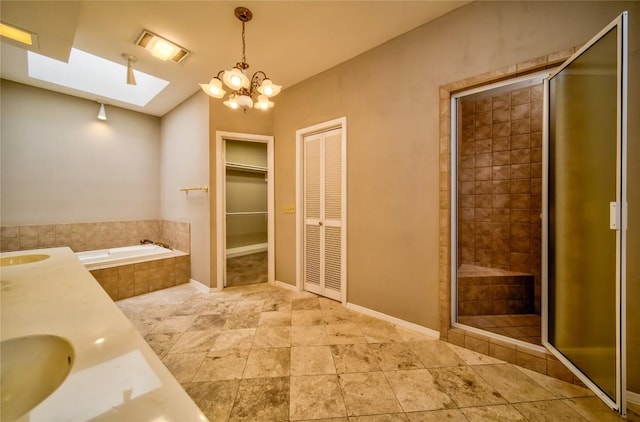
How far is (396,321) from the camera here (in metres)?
2.23

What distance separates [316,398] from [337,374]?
239 mm

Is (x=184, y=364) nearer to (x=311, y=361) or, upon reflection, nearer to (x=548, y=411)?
(x=311, y=361)

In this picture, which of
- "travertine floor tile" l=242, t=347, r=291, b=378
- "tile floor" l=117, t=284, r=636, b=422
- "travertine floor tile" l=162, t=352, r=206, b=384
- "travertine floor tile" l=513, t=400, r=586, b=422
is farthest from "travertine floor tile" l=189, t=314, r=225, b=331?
"travertine floor tile" l=513, t=400, r=586, b=422

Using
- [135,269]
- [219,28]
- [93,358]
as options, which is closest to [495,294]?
[93,358]

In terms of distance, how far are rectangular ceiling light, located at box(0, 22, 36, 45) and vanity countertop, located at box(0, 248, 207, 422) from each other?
7.38 feet

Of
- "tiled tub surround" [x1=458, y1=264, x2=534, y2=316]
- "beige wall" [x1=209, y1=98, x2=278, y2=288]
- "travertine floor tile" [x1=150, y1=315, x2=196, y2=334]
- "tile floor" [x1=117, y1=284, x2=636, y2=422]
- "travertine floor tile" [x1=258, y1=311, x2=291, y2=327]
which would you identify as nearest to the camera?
"tile floor" [x1=117, y1=284, x2=636, y2=422]

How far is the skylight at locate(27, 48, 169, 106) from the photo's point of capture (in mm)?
2895

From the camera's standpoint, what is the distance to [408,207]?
2.16 m

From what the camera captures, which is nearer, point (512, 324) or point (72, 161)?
point (512, 324)

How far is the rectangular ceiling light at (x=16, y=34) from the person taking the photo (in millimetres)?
1875

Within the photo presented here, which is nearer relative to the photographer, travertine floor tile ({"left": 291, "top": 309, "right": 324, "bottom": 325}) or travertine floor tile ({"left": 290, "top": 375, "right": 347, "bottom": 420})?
travertine floor tile ({"left": 290, "top": 375, "right": 347, "bottom": 420})

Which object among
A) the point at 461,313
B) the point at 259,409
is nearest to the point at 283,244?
the point at 259,409

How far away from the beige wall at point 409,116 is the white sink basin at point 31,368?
2187mm

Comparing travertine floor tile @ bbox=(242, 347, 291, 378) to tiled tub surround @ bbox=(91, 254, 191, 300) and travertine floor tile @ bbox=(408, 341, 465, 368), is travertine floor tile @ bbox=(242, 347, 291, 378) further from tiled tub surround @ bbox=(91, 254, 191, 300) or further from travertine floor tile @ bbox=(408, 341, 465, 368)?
tiled tub surround @ bbox=(91, 254, 191, 300)
